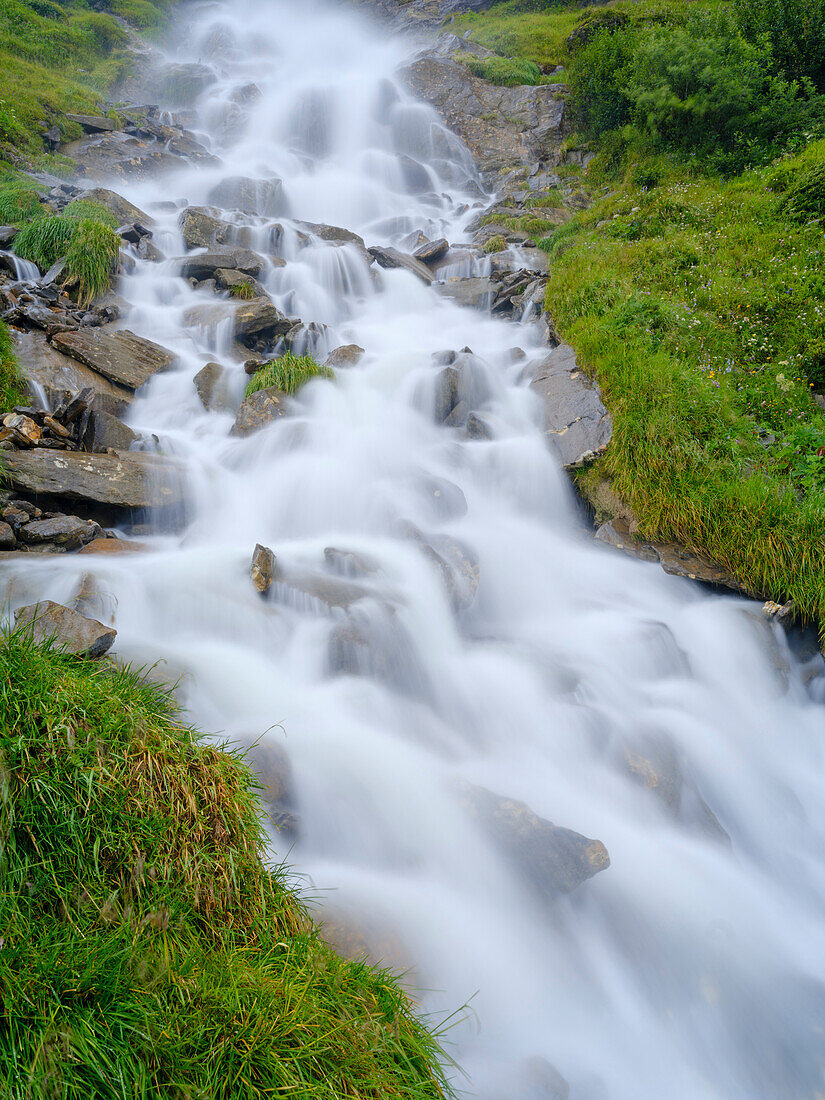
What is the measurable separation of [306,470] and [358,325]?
5644 mm

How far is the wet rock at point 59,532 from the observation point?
4.75m

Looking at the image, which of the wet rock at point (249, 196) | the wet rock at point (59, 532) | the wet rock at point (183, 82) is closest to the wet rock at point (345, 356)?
the wet rock at point (59, 532)

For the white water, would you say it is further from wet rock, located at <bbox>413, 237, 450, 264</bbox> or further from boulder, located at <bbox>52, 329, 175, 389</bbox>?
wet rock, located at <bbox>413, 237, 450, 264</bbox>

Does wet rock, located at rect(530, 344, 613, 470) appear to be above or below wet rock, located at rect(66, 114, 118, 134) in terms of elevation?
above

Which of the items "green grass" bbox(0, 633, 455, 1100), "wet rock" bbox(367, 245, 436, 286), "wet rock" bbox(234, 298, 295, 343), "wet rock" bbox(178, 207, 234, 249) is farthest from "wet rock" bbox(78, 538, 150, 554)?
"wet rock" bbox(367, 245, 436, 286)

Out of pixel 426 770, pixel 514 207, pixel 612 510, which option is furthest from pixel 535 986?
pixel 514 207

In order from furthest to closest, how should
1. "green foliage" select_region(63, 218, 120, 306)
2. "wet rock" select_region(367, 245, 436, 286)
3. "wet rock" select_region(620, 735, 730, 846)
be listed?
"wet rock" select_region(367, 245, 436, 286), "green foliage" select_region(63, 218, 120, 306), "wet rock" select_region(620, 735, 730, 846)

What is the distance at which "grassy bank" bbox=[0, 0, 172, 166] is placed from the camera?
51.5 feet

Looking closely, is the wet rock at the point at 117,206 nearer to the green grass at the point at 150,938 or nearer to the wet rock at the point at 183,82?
the green grass at the point at 150,938

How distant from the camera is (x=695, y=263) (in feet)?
32.0

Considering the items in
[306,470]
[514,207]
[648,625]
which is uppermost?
[514,207]

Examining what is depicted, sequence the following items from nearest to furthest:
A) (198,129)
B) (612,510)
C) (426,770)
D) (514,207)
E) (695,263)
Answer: (426,770), (612,510), (695,263), (514,207), (198,129)

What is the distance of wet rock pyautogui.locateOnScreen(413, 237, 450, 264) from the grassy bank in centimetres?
1023

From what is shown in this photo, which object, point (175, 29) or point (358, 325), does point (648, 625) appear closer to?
point (358, 325)
